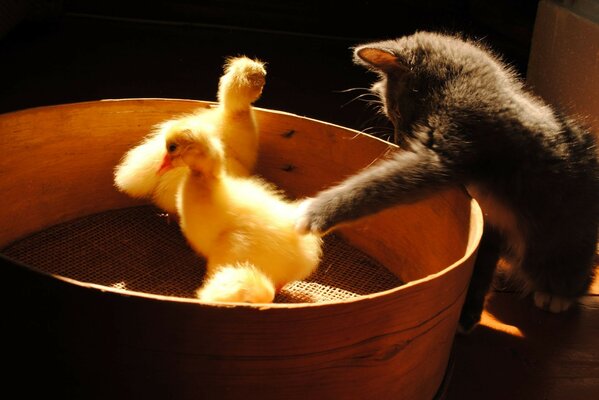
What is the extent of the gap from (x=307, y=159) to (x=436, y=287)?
2.01 ft

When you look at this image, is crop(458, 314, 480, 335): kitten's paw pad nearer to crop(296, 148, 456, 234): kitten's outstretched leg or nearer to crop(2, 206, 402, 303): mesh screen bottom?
crop(2, 206, 402, 303): mesh screen bottom

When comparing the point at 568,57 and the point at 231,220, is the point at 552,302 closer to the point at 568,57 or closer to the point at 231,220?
the point at 231,220

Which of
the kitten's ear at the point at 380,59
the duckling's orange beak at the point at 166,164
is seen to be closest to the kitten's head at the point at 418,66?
the kitten's ear at the point at 380,59

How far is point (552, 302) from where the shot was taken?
146 centimetres

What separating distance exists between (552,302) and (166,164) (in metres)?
0.84

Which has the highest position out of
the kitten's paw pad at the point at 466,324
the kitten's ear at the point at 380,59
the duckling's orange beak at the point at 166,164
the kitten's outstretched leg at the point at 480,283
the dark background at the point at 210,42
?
the kitten's ear at the point at 380,59

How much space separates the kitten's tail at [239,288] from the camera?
2.98 ft

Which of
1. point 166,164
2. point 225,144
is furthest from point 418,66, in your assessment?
point 166,164

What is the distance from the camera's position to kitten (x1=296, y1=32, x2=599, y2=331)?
1.14 m

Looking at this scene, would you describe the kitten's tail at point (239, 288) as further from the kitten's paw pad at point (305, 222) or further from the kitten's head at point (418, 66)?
the kitten's head at point (418, 66)

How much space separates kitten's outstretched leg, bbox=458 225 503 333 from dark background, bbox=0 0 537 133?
2.92ft

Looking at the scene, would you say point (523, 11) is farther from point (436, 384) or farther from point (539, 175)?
point (436, 384)

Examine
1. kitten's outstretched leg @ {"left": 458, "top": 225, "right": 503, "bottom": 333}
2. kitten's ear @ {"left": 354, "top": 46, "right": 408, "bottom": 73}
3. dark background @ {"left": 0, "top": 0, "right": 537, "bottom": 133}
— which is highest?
kitten's ear @ {"left": 354, "top": 46, "right": 408, "bottom": 73}

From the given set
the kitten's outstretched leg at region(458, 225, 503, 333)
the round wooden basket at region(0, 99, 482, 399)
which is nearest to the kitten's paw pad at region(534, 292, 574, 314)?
the kitten's outstretched leg at region(458, 225, 503, 333)
